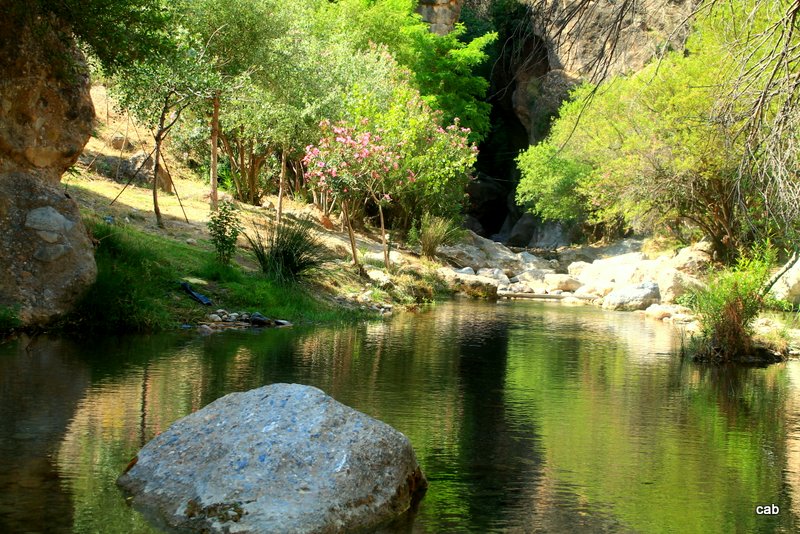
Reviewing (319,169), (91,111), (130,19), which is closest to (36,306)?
(91,111)

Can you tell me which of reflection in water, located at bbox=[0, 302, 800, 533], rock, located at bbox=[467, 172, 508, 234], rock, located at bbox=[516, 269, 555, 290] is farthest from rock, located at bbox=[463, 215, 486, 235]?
reflection in water, located at bbox=[0, 302, 800, 533]

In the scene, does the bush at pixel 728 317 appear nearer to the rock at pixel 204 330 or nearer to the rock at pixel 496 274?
the rock at pixel 204 330

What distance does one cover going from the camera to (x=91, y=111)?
46.0 feet

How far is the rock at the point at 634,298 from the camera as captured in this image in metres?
25.0

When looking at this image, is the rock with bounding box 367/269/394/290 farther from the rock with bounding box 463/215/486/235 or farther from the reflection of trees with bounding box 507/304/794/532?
the rock with bounding box 463/215/486/235

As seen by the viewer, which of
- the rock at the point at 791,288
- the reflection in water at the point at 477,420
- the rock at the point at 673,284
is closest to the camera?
the reflection in water at the point at 477,420

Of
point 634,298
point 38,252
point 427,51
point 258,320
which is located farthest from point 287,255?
point 427,51

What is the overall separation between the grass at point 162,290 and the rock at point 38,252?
35 cm

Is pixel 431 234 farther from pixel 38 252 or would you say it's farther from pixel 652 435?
pixel 652 435

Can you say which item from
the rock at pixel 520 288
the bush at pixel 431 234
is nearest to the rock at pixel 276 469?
the bush at pixel 431 234

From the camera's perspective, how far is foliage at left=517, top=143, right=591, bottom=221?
41594mm

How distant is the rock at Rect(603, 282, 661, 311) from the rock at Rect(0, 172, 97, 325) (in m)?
15.9

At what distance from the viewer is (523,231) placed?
51438 millimetres

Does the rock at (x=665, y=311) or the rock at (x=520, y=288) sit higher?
the rock at (x=520, y=288)
